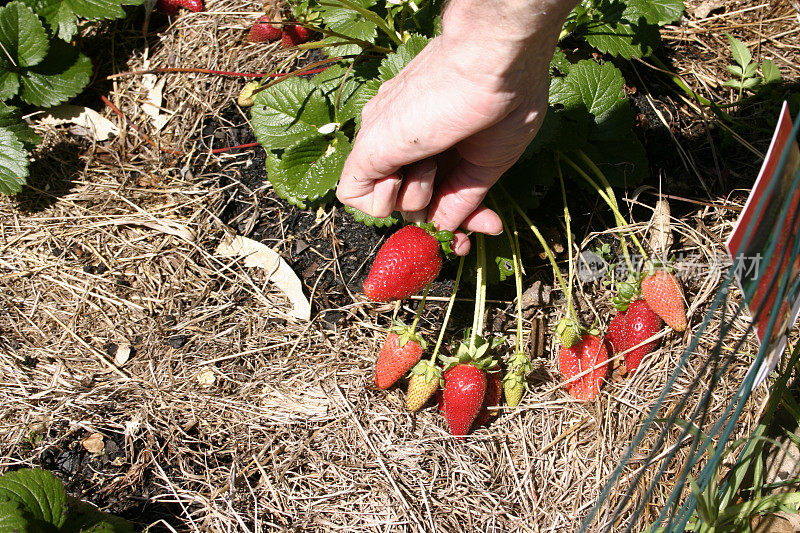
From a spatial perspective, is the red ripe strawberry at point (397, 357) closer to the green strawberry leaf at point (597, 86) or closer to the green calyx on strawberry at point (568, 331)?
the green calyx on strawberry at point (568, 331)

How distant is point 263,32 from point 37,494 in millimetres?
1637

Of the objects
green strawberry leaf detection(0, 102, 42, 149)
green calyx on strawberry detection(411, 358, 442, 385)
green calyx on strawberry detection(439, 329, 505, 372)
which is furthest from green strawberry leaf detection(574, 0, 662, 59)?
green strawberry leaf detection(0, 102, 42, 149)

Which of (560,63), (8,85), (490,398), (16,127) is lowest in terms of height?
(490,398)

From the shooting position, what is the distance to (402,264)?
4.95ft

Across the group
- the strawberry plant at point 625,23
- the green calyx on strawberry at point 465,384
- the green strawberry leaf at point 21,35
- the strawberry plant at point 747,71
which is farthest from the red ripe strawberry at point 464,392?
the green strawberry leaf at point 21,35

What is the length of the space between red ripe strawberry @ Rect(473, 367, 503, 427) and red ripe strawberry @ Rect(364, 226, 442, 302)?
366 millimetres

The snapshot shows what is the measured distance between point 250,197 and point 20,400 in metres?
0.91

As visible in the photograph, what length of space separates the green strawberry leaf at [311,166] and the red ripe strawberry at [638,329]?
35.5 inches

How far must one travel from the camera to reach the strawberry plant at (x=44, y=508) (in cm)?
132

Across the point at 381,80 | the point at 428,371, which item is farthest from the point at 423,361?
the point at 381,80

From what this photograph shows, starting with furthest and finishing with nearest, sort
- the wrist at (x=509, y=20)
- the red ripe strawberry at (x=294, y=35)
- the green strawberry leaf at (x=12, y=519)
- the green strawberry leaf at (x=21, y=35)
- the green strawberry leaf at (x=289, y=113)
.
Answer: the red ripe strawberry at (x=294, y=35) < the green strawberry leaf at (x=21, y=35) < the green strawberry leaf at (x=289, y=113) < the green strawberry leaf at (x=12, y=519) < the wrist at (x=509, y=20)

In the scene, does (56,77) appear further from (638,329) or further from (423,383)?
(638,329)

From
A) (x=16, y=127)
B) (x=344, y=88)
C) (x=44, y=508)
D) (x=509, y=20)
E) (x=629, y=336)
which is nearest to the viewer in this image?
(x=509, y=20)

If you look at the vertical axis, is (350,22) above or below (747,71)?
above
